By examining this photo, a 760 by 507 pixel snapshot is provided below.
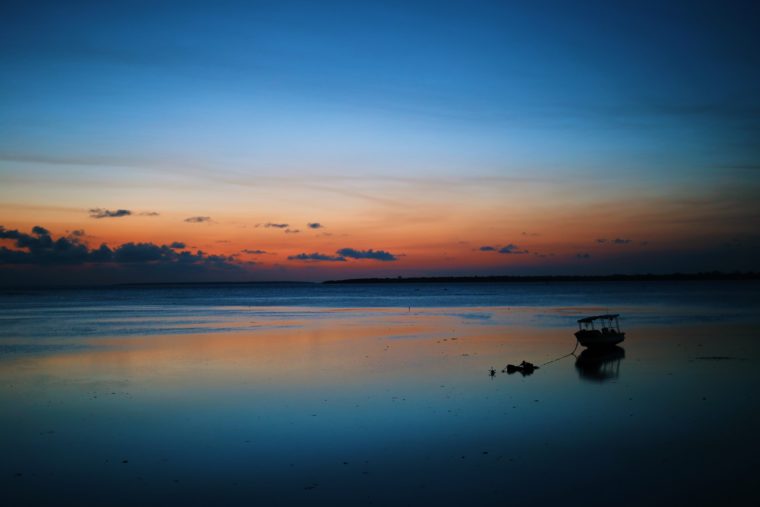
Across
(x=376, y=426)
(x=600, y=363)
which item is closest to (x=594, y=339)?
(x=600, y=363)

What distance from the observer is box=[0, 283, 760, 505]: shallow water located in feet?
33.0

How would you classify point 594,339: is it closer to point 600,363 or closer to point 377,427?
point 600,363

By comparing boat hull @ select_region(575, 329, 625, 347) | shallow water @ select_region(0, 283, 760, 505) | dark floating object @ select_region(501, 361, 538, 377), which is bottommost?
shallow water @ select_region(0, 283, 760, 505)

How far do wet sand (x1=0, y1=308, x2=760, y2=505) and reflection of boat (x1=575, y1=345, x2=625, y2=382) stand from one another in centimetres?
17

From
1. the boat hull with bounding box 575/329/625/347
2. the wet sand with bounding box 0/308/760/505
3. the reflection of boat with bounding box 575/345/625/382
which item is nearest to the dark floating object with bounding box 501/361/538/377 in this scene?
the wet sand with bounding box 0/308/760/505

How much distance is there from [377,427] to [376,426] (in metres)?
0.09

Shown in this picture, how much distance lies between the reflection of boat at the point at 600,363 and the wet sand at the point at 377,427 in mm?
170

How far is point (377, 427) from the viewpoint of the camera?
13.8 m

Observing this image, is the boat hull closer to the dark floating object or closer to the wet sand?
the wet sand

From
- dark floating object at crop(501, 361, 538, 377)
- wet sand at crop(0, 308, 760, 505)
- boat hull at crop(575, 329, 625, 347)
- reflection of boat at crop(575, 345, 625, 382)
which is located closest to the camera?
wet sand at crop(0, 308, 760, 505)

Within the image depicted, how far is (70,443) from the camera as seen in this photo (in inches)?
491

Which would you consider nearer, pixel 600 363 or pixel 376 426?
Result: pixel 376 426

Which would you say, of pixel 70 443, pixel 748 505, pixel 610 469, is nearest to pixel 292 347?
pixel 70 443

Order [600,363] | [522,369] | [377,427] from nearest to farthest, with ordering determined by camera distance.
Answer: [377,427], [522,369], [600,363]
